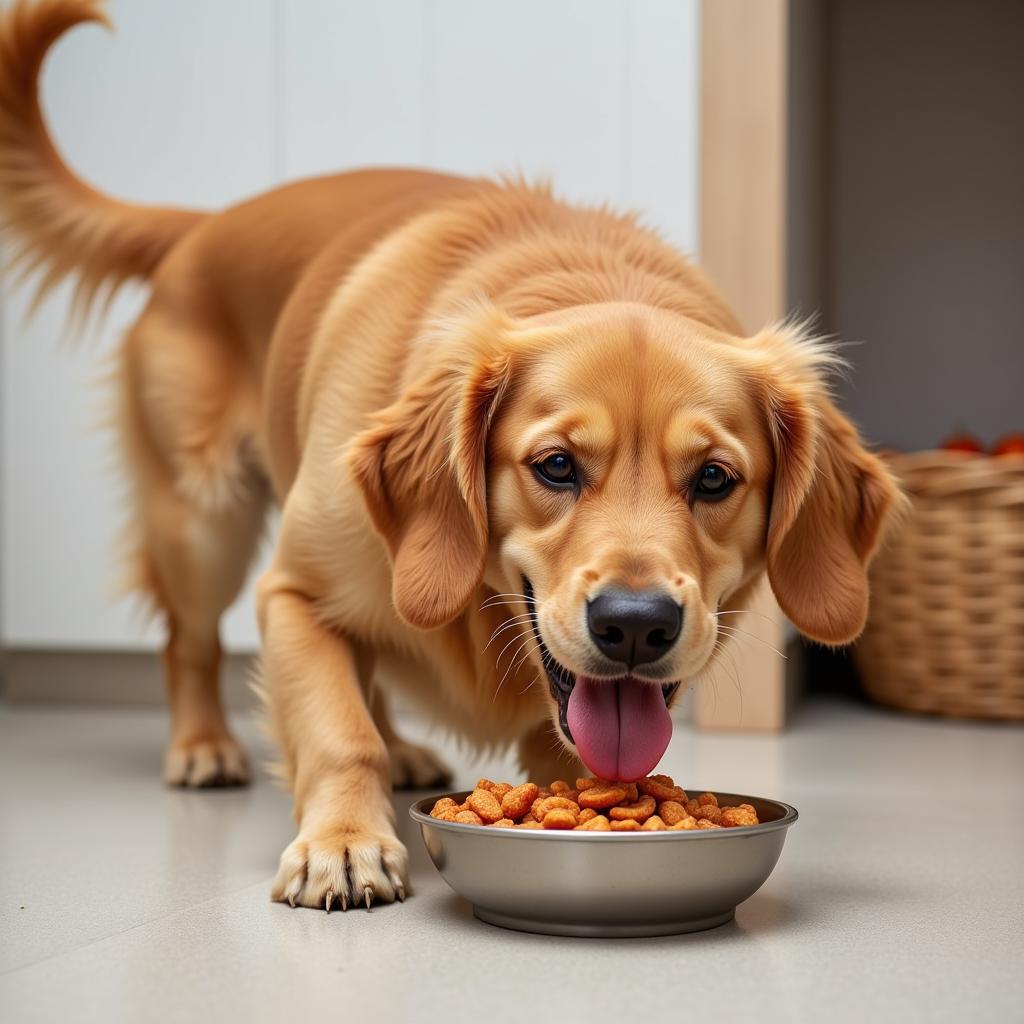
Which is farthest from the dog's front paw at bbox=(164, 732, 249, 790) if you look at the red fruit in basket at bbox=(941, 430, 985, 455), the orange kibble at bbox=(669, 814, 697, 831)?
the red fruit in basket at bbox=(941, 430, 985, 455)

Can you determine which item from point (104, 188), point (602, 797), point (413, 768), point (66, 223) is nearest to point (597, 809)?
point (602, 797)

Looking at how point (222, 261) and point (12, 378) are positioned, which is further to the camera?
point (12, 378)

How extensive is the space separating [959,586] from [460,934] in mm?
2299

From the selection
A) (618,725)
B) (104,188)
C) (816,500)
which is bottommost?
(618,725)

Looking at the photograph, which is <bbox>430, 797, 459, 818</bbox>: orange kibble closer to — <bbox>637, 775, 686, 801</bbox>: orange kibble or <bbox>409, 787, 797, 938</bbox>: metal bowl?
<bbox>409, 787, 797, 938</bbox>: metal bowl

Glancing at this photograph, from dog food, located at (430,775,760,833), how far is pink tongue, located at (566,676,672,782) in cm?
3

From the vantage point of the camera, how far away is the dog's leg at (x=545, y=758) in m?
2.28

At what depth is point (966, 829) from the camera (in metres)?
2.38

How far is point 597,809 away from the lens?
1.72 metres

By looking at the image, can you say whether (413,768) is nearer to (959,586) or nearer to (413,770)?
(413,770)

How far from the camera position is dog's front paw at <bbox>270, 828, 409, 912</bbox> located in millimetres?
1803

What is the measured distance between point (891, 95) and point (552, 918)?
3669 millimetres

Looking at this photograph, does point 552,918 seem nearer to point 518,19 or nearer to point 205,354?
point 205,354

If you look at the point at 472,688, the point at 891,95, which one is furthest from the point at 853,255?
the point at 472,688
